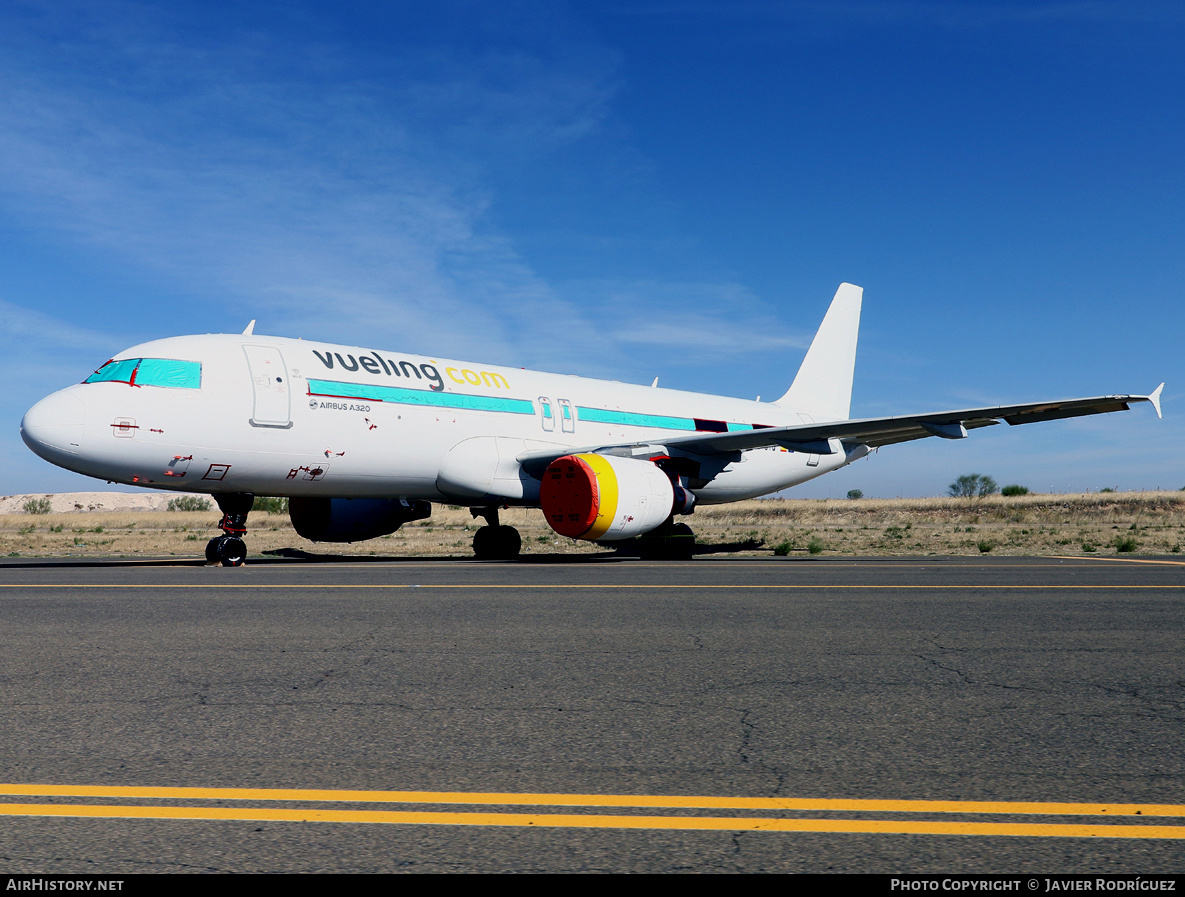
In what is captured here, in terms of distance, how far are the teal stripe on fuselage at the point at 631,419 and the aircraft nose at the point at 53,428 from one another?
945 centimetres

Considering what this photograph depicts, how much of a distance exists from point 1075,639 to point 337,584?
7.49 meters

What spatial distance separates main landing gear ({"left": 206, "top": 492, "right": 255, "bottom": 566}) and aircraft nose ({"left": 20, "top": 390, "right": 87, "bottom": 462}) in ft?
7.34

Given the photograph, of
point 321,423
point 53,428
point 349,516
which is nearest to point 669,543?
point 349,516

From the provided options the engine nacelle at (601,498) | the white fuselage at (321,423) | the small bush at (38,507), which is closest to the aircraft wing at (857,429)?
the white fuselage at (321,423)

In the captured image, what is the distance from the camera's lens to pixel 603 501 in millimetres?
15125

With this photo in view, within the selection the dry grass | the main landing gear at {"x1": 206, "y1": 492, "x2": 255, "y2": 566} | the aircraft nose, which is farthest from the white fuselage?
the dry grass

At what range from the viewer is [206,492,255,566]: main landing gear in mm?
13883

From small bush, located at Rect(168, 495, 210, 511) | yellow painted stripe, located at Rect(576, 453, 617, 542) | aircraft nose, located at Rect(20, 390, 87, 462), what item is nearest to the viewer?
aircraft nose, located at Rect(20, 390, 87, 462)

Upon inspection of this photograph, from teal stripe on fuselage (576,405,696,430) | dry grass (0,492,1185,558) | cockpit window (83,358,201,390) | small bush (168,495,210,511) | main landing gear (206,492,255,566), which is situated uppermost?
small bush (168,495,210,511)

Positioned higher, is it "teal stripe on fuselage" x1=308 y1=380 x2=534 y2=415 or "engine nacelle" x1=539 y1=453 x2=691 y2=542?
"teal stripe on fuselage" x1=308 y1=380 x2=534 y2=415

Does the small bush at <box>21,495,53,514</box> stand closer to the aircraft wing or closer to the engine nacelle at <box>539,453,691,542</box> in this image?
the aircraft wing

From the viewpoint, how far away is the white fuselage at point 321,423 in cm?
1272

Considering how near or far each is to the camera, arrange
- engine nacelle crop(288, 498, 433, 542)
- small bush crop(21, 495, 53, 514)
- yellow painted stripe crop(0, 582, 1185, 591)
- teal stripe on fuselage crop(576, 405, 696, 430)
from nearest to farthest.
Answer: yellow painted stripe crop(0, 582, 1185, 591)
engine nacelle crop(288, 498, 433, 542)
teal stripe on fuselage crop(576, 405, 696, 430)
small bush crop(21, 495, 53, 514)
